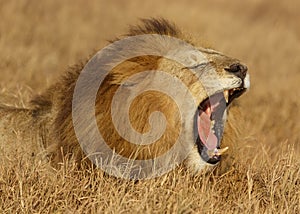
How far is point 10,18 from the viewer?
9.64 m

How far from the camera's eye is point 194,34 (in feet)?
13.0

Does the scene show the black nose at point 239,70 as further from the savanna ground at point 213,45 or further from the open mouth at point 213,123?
the savanna ground at point 213,45

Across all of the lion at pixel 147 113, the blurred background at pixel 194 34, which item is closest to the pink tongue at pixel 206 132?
the lion at pixel 147 113

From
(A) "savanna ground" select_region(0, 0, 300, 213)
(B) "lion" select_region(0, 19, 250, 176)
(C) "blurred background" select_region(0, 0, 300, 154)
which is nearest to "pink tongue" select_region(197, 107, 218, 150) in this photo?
(B) "lion" select_region(0, 19, 250, 176)

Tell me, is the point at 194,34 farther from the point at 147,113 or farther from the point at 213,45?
the point at 147,113

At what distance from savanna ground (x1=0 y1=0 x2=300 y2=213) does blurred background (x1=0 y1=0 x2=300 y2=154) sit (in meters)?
0.02

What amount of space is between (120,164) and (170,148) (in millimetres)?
252

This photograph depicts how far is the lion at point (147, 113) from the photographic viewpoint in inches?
136

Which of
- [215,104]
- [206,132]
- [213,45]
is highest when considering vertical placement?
[213,45]

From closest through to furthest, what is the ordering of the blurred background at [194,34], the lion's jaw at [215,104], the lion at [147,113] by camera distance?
1. the lion at [147,113]
2. the lion's jaw at [215,104]
3. the blurred background at [194,34]

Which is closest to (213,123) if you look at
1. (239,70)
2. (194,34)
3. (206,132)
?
(206,132)

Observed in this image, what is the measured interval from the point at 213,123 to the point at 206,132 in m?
0.07

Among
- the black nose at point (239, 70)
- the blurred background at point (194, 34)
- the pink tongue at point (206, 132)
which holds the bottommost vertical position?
the blurred background at point (194, 34)

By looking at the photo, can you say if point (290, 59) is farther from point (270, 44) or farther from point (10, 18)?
point (10, 18)
